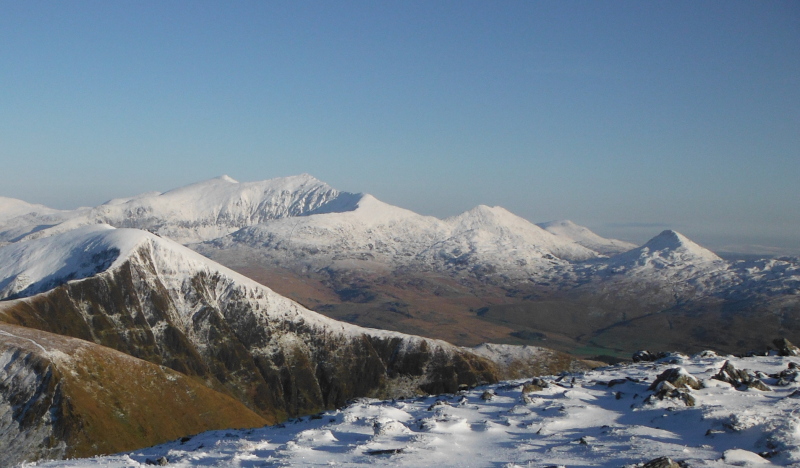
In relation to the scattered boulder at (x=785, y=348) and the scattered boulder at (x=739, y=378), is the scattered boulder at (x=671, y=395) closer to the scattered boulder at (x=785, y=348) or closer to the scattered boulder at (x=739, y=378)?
the scattered boulder at (x=739, y=378)

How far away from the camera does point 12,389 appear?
122750mm

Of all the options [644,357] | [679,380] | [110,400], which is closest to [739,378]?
[679,380]

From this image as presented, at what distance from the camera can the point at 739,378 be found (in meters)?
67.2

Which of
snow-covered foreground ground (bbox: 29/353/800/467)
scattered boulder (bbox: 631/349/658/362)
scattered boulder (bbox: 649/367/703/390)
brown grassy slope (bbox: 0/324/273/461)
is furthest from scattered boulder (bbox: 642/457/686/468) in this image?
brown grassy slope (bbox: 0/324/273/461)

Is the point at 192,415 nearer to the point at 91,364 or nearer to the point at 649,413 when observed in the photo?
the point at 91,364

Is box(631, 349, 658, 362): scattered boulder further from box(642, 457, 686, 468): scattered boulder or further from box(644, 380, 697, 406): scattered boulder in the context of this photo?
box(642, 457, 686, 468): scattered boulder

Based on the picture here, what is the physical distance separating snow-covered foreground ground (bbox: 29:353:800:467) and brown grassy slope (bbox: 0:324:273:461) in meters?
69.3

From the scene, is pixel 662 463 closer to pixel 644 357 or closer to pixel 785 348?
pixel 785 348

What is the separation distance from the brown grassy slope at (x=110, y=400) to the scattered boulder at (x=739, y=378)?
115 m

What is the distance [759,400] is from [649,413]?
11.8 m

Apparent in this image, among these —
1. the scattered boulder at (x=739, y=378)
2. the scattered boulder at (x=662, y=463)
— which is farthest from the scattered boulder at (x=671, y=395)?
the scattered boulder at (x=662, y=463)

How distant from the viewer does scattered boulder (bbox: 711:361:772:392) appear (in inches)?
2484

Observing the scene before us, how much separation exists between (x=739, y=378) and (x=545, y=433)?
28.9 meters

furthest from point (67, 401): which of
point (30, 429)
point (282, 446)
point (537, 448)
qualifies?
point (537, 448)
